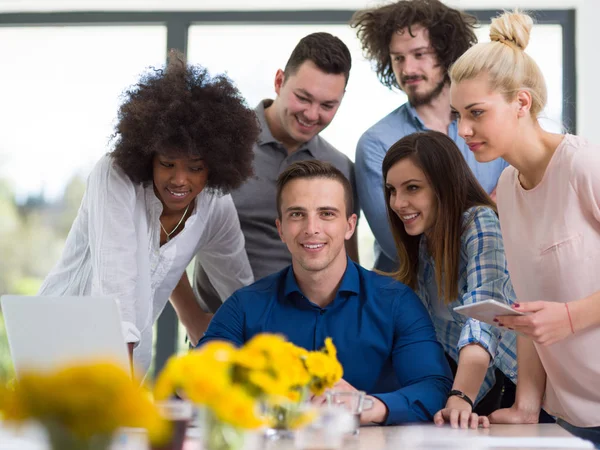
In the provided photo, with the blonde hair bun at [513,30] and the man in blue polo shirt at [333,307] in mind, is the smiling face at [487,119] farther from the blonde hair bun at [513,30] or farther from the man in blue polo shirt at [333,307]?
the man in blue polo shirt at [333,307]

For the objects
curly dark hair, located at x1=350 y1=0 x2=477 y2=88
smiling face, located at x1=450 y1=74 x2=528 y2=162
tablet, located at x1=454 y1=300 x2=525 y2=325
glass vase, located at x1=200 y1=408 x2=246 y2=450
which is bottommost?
glass vase, located at x1=200 y1=408 x2=246 y2=450

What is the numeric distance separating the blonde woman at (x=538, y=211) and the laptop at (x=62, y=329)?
1064mm

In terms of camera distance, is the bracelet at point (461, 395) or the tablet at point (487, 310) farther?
the bracelet at point (461, 395)

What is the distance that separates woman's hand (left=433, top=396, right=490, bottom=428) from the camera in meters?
1.80

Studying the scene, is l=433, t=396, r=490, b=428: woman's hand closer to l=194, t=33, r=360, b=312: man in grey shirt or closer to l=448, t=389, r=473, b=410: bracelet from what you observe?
l=448, t=389, r=473, b=410: bracelet

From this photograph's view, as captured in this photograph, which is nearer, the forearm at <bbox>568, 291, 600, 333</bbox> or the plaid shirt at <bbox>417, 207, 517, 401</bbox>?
the forearm at <bbox>568, 291, 600, 333</bbox>

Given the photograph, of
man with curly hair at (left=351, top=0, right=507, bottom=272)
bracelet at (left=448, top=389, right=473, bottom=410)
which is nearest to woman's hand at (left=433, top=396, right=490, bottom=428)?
bracelet at (left=448, top=389, right=473, bottom=410)

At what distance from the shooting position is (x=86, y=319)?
1.34 meters

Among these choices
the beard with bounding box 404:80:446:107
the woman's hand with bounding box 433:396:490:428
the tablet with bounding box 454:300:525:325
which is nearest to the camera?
the tablet with bounding box 454:300:525:325

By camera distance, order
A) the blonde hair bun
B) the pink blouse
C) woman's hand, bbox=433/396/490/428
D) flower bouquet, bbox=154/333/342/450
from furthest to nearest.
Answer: the blonde hair bun → the pink blouse → woman's hand, bbox=433/396/490/428 → flower bouquet, bbox=154/333/342/450

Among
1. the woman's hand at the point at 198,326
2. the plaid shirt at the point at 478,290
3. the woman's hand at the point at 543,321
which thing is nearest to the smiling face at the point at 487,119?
the plaid shirt at the point at 478,290

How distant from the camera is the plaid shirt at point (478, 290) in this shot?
217 cm

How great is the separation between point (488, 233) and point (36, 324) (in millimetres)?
1483

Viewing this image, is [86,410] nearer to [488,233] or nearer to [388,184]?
[488,233]
